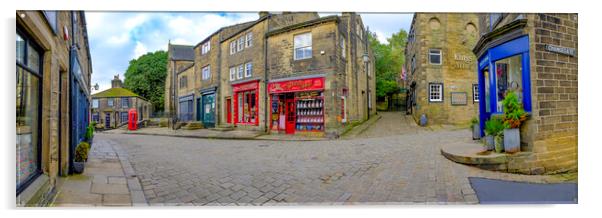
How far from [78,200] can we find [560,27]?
389cm

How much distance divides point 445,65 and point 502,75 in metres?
0.48

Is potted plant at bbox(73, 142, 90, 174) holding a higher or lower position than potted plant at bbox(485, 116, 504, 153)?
lower

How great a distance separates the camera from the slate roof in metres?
1.63

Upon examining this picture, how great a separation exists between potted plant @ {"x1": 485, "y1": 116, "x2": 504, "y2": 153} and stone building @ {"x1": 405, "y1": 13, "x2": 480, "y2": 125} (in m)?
0.14

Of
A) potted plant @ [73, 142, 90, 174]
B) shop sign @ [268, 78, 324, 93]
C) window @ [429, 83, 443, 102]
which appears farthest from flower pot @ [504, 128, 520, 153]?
potted plant @ [73, 142, 90, 174]

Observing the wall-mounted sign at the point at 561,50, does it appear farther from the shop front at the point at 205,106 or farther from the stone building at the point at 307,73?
the shop front at the point at 205,106

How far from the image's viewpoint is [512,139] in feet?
5.56

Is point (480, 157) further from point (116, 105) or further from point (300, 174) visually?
point (116, 105)

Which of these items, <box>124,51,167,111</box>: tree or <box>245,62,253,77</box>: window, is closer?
<box>124,51,167,111</box>: tree

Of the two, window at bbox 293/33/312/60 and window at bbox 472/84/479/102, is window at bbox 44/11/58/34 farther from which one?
window at bbox 293/33/312/60

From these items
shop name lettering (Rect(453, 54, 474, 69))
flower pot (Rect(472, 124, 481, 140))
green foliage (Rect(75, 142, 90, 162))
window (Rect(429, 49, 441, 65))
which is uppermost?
window (Rect(429, 49, 441, 65))

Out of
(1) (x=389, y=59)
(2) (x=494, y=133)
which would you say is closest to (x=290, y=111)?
(1) (x=389, y=59)
